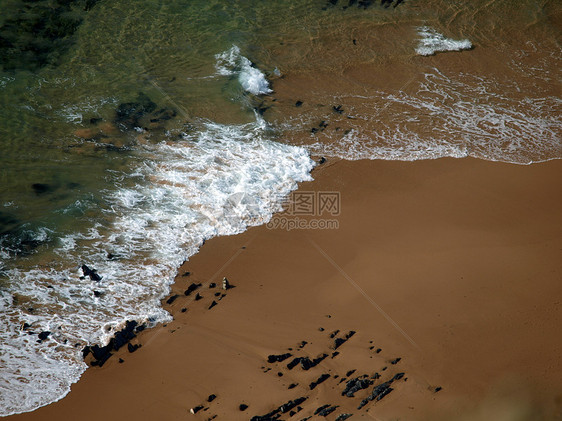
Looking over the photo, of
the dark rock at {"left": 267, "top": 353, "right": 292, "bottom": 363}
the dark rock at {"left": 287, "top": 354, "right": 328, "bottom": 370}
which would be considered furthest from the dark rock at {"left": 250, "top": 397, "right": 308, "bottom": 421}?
the dark rock at {"left": 267, "top": 353, "right": 292, "bottom": 363}

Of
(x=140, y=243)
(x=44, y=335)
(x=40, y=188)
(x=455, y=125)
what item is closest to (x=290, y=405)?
(x=44, y=335)

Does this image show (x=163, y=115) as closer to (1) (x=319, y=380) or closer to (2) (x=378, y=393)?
(1) (x=319, y=380)

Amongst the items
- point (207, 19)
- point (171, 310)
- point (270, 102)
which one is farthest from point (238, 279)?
point (207, 19)

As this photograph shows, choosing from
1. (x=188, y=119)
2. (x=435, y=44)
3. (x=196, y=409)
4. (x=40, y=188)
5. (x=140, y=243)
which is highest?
(x=435, y=44)

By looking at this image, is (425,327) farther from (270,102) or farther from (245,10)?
(245,10)

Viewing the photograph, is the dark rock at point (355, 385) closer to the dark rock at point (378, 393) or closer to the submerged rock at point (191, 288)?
the dark rock at point (378, 393)
